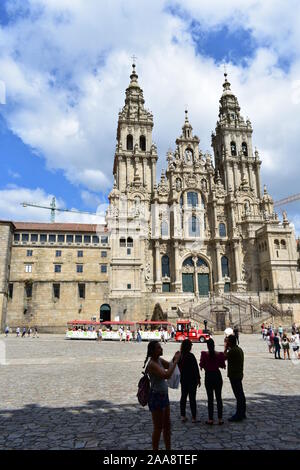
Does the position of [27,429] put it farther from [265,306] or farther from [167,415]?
[265,306]

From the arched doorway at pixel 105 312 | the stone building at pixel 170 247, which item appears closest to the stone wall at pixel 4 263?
the stone building at pixel 170 247

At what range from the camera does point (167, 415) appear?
5.11 metres

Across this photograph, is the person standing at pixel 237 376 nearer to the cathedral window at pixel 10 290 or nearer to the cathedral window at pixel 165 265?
the cathedral window at pixel 10 290

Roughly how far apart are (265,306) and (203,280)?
11.6m

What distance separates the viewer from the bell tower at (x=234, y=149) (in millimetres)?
58344

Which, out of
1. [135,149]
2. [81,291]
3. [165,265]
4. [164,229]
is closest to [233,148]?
[135,149]

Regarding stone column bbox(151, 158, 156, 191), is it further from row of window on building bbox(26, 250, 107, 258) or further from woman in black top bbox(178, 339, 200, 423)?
woman in black top bbox(178, 339, 200, 423)

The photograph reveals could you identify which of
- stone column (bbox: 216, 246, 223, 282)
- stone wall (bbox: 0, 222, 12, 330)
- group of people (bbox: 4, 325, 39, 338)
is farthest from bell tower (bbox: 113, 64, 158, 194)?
group of people (bbox: 4, 325, 39, 338)

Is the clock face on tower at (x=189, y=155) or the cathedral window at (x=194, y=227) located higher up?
the clock face on tower at (x=189, y=155)

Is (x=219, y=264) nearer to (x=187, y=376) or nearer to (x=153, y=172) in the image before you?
(x=153, y=172)

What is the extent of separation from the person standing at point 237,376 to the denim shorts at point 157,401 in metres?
2.48

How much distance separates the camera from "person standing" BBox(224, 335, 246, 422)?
6.86 meters

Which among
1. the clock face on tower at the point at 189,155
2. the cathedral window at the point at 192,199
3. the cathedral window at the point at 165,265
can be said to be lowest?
the cathedral window at the point at 165,265
